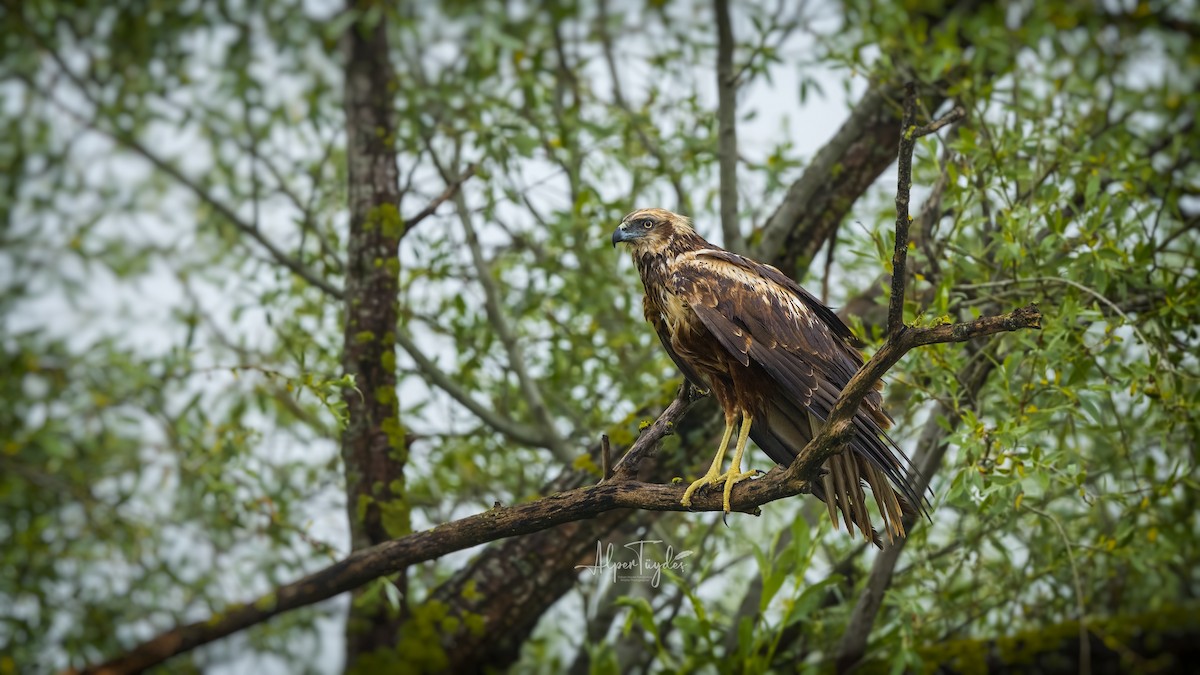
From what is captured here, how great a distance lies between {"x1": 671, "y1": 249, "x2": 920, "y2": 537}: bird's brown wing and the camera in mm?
3395

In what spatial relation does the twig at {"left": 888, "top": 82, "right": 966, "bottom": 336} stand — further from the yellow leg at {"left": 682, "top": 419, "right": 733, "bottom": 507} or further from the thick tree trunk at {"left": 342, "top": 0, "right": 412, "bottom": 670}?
the thick tree trunk at {"left": 342, "top": 0, "right": 412, "bottom": 670}

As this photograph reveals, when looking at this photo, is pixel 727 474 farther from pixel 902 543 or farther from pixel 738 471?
pixel 902 543

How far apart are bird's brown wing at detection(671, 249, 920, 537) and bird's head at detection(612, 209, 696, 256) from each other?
215mm

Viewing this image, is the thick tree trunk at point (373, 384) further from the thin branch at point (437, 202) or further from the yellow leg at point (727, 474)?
the yellow leg at point (727, 474)

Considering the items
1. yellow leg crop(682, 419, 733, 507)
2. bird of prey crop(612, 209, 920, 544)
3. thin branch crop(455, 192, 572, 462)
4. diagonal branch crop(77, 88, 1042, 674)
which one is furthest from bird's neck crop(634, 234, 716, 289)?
thin branch crop(455, 192, 572, 462)

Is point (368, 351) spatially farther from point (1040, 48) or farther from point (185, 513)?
point (1040, 48)

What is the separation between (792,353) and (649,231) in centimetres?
84

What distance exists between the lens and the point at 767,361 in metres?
3.47

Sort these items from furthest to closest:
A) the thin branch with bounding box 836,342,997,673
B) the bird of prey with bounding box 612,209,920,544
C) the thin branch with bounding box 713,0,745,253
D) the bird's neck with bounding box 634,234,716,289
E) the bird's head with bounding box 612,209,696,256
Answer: the thin branch with bounding box 713,0,745,253
the thin branch with bounding box 836,342,997,673
the bird's head with bounding box 612,209,696,256
the bird's neck with bounding box 634,234,716,289
the bird of prey with bounding box 612,209,920,544

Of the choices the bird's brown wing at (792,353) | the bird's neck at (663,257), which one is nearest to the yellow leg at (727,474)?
the bird's brown wing at (792,353)

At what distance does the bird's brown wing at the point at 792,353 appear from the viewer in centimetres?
339

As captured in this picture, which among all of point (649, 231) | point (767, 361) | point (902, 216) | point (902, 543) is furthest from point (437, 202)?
point (902, 216)

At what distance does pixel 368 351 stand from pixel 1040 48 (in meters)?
4.08

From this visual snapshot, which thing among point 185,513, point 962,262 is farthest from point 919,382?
point 185,513
